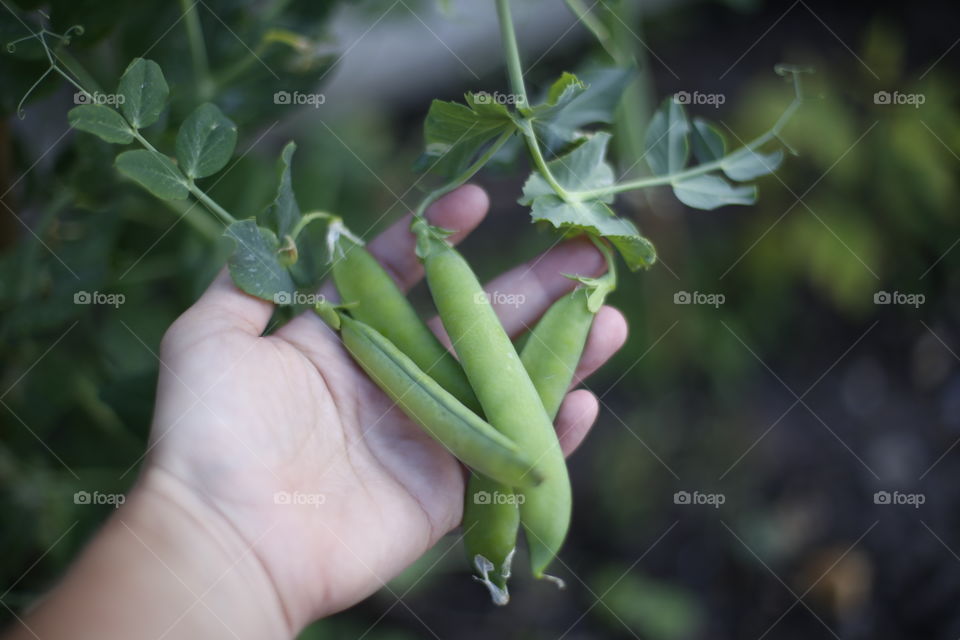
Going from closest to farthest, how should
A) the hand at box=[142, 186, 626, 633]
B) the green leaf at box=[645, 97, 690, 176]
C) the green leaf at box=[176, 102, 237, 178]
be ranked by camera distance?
the hand at box=[142, 186, 626, 633] < the green leaf at box=[176, 102, 237, 178] < the green leaf at box=[645, 97, 690, 176]

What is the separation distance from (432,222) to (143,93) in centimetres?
60

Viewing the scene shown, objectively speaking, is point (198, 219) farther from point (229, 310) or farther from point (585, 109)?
point (585, 109)

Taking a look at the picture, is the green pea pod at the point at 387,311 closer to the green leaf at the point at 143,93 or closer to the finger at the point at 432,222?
the finger at the point at 432,222

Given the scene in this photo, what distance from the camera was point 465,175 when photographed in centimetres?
144

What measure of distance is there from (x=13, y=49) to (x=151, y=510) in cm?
82

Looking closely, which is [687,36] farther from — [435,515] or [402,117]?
[435,515]

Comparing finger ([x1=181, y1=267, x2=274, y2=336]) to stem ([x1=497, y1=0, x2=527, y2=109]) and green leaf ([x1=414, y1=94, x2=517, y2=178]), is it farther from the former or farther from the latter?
stem ([x1=497, y1=0, x2=527, y2=109])

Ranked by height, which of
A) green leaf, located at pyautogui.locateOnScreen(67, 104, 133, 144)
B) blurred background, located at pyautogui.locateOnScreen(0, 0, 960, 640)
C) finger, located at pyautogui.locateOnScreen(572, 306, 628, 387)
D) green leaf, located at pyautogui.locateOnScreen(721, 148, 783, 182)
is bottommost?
blurred background, located at pyautogui.locateOnScreen(0, 0, 960, 640)

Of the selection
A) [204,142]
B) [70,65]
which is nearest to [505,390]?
[204,142]

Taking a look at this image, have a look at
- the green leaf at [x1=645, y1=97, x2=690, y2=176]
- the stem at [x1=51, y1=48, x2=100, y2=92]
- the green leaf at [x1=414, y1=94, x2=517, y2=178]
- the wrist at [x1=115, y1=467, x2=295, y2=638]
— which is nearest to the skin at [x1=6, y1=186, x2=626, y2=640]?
the wrist at [x1=115, y1=467, x2=295, y2=638]

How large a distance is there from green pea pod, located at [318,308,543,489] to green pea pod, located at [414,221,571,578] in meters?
0.05

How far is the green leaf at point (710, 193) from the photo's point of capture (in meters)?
1.50

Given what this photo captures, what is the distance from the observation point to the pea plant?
129 cm

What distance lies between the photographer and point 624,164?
2053 millimetres
